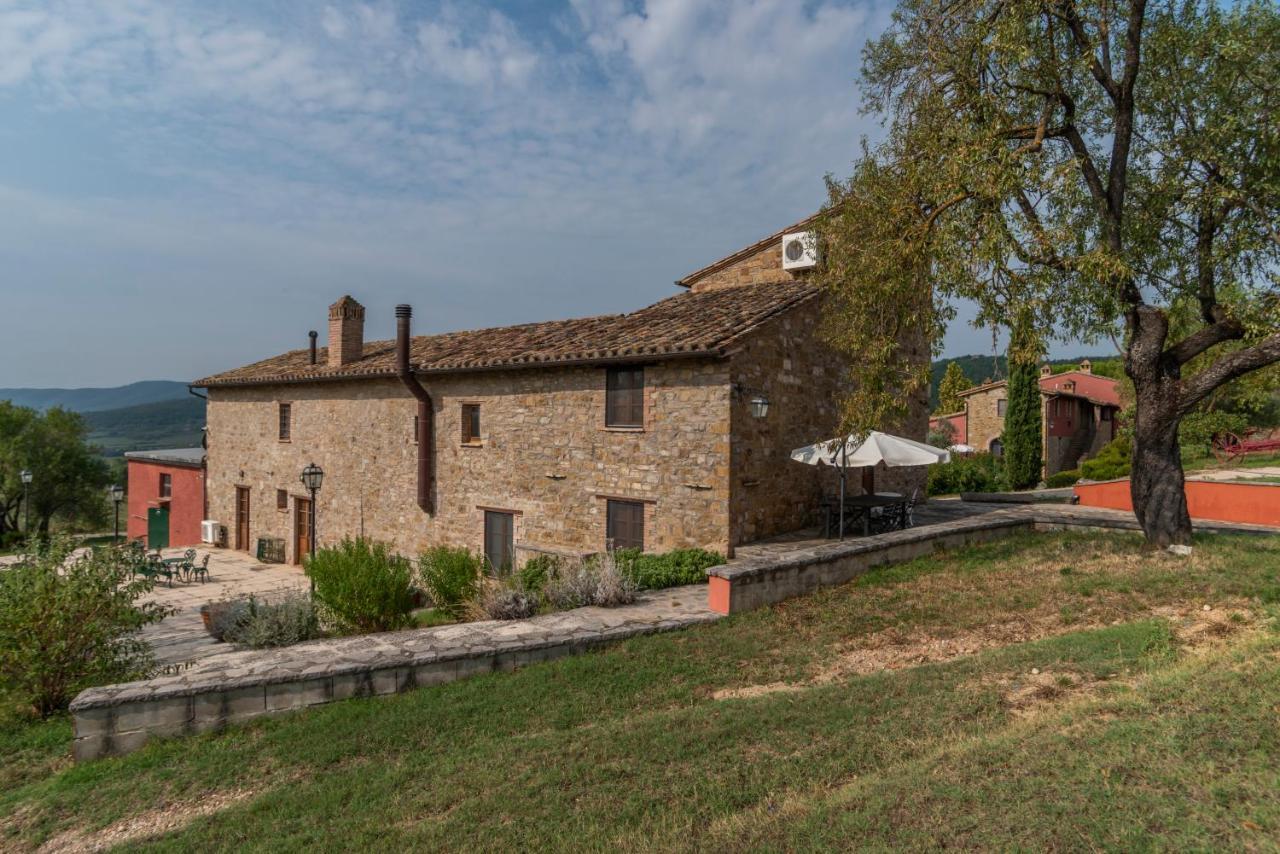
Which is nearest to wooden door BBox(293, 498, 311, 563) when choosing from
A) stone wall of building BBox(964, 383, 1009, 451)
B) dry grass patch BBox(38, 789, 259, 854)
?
dry grass patch BBox(38, 789, 259, 854)

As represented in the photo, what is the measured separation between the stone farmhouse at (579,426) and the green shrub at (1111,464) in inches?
365

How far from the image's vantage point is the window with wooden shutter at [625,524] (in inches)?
484

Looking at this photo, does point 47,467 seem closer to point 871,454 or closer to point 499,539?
point 499,539

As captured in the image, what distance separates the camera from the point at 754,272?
16.0 meters

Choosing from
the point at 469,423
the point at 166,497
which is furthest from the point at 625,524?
the point at 166,497

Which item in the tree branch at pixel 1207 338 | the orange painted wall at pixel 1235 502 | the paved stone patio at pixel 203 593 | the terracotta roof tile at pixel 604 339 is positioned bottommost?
the paved stone patio at pixel 203 593

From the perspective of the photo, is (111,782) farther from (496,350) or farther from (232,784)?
(496,350)

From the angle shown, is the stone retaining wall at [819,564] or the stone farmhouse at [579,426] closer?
the stone retaining wall at [819,564]

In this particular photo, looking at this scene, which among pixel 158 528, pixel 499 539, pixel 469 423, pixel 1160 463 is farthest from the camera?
pixel 158 528

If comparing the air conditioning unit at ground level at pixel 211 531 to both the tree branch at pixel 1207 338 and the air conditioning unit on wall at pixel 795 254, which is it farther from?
the tree branch at pixel 1207 338

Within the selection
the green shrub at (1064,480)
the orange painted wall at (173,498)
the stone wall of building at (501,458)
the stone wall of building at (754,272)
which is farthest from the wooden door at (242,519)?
the green shrub at (1064,480)

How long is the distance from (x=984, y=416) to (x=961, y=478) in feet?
47.3

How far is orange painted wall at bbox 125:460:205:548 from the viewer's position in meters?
23.3

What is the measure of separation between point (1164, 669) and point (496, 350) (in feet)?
→ 42.1
